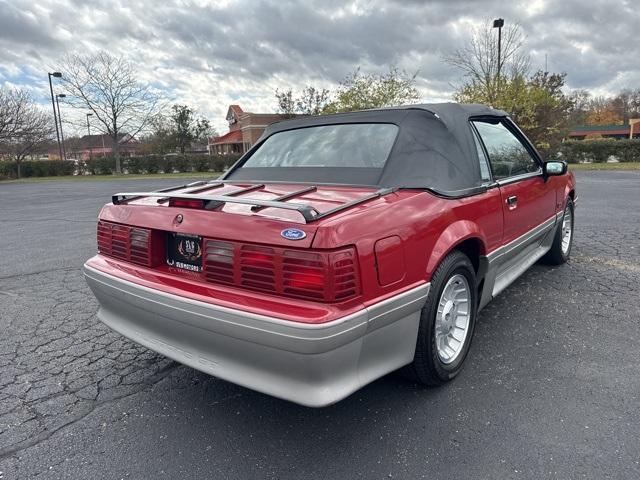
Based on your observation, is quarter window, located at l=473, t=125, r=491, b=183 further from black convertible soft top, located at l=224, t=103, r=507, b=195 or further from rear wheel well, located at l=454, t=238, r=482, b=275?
rear wheel well, located at l=454, t=238, r=482, b=275

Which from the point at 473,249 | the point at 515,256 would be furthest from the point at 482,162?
the point at 515,256

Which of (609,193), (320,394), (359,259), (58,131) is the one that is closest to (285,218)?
(359,259)

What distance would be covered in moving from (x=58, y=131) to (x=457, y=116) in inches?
1643

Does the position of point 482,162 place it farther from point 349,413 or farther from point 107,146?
point 107,146

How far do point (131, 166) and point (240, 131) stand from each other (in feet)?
74.8

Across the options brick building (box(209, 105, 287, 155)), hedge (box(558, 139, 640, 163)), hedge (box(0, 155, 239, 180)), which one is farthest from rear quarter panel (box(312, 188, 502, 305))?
brick building (box(209, 105, 287, 155))

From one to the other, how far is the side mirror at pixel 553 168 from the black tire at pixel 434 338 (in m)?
A: 1.74

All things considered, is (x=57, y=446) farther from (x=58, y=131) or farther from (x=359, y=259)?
(x=58, y=131)

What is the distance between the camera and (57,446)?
2.23 meters

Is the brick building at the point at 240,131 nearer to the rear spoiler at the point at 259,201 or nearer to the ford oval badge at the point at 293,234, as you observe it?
the rear spoiler at the point at 259,201

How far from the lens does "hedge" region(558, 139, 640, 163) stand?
2488 cm

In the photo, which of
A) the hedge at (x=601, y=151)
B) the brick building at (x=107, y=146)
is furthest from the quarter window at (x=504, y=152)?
the brick building at (x=107, y=146)

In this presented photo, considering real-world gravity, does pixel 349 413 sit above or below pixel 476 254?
below

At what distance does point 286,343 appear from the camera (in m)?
1.86
